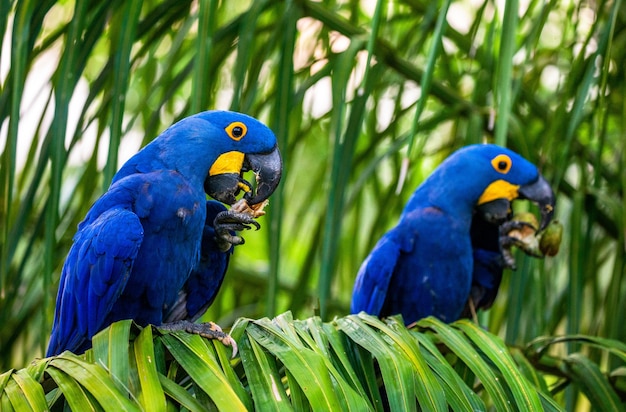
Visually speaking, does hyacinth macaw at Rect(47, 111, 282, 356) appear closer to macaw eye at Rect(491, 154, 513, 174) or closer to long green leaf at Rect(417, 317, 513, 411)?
long green leaf at Rect(417, 317, 513, 411)

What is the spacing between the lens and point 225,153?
169 cm

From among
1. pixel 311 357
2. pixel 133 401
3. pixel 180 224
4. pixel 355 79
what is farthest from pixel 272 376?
pixel 355 79

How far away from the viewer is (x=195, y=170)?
5.42ft

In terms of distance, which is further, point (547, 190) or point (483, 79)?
point (483, 79)

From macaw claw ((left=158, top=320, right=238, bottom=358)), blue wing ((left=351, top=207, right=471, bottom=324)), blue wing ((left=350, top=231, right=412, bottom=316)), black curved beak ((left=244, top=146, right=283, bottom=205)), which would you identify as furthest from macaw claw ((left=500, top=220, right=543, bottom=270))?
macaw claw ((left=158, top=320, right=238, bottom=358))

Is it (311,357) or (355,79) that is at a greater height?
(355,79)

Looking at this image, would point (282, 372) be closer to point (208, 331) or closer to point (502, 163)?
point (208, 331)

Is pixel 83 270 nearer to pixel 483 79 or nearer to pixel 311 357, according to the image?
pixel 311 357

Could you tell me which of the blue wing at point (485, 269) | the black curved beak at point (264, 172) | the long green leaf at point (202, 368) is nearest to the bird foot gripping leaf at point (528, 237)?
the blue wing at point (485, 269)

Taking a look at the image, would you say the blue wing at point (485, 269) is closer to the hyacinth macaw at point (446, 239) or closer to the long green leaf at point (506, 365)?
the hyacinth macaw at point (446, 239)

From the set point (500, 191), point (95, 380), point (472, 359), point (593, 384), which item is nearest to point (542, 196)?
point (500, 191)

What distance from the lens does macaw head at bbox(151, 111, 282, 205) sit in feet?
5.41

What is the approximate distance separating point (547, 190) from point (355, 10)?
0.77 meters

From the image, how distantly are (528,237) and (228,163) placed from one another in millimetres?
826
